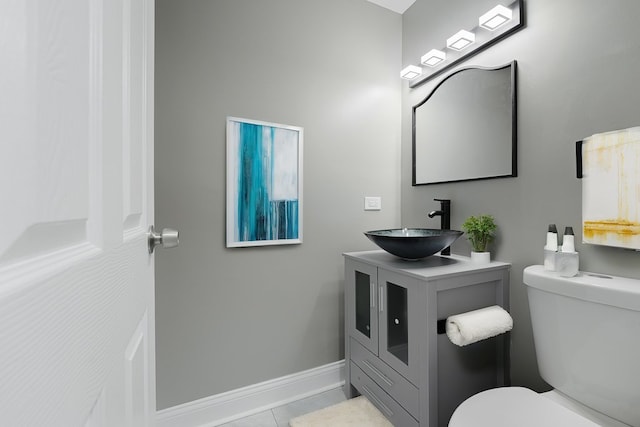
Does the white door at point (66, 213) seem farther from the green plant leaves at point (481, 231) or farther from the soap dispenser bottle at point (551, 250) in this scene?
the green plant leaves at point (481, 231)

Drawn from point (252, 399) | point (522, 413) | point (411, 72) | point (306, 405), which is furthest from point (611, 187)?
point (252, 399)

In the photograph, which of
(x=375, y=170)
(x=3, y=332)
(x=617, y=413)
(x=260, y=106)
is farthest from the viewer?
(x=375, y=170)

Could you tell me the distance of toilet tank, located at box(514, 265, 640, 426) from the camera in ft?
2.62

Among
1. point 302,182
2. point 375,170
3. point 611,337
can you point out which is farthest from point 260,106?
point 611,337

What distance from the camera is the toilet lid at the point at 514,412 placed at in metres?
0.81

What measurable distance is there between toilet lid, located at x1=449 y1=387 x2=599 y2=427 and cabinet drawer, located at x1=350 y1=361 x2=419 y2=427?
1.22 feet

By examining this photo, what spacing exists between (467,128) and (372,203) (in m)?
0.69

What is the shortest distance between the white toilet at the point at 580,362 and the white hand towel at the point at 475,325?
135mm

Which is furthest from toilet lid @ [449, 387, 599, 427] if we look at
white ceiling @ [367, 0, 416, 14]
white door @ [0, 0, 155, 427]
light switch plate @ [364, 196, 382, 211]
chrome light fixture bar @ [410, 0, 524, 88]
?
white ceiling @ [367, 0, 416, 14]

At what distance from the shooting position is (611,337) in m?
0.83

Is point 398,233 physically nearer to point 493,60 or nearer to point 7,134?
point 493,60

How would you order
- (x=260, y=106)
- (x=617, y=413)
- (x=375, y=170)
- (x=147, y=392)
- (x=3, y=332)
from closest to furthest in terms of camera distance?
1. (x=3, y=332)
2. (x=147, y=392)
3. (x=617, y=413)
4. (x=260, y=106)
5. (x=375, y=170)

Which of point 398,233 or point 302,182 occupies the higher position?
point 302,182

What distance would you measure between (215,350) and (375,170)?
1.42m
